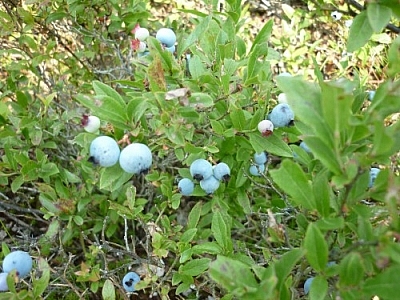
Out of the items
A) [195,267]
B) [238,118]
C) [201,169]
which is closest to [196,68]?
[238,118]

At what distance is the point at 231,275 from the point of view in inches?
33.8

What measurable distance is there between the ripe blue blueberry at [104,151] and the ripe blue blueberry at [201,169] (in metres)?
0.33

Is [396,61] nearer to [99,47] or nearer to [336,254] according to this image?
[336,254]

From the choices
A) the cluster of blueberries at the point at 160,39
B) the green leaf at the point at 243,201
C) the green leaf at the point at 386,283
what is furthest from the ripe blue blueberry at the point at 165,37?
the green leaf at the point at 386,283

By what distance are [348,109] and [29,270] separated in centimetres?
→ 111

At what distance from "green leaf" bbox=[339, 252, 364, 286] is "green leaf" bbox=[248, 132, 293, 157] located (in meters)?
0.54

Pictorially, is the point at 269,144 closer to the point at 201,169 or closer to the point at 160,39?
the point at 201,169

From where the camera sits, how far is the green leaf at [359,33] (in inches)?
41.1

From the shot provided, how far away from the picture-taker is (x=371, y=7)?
99 centimetres

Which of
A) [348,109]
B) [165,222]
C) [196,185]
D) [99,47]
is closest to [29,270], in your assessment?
[165,222]

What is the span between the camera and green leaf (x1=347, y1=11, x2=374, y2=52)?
41.1 inches

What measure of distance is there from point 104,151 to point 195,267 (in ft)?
1.69

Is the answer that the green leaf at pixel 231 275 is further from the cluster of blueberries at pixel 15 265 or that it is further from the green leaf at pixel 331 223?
the cluster of blueberries at pixel 15 265

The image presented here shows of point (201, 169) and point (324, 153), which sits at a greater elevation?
point (324, 153)
